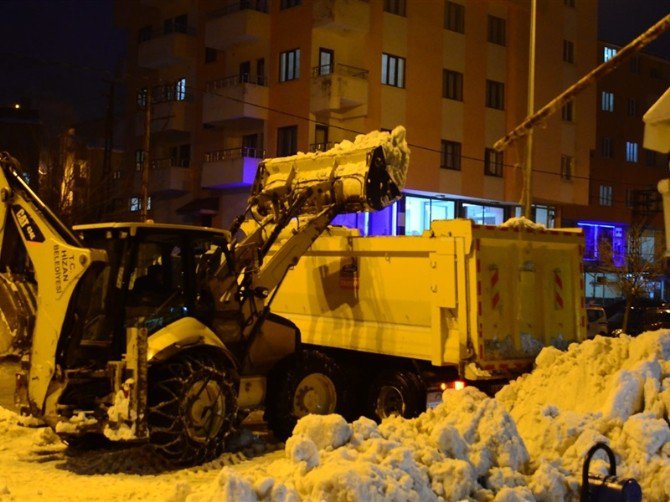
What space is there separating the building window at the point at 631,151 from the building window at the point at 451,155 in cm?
2189

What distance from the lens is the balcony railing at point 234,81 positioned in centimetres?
3234

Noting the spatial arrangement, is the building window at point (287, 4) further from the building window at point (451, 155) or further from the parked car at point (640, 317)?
the parked car at point (640, 317)

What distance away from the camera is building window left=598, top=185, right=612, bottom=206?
48469 mm

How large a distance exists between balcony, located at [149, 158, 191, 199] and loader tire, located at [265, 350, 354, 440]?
26811 mm

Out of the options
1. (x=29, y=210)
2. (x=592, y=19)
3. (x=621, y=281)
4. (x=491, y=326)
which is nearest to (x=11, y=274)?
(x=29, y=210)

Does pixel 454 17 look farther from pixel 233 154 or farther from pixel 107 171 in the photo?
pixel 107 171

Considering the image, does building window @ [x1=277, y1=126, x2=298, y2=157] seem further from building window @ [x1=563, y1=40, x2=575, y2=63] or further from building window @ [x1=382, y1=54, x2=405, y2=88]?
building window @ [x1=563, y1=40, x2=575, y2=63]

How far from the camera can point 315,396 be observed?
966 centimetres

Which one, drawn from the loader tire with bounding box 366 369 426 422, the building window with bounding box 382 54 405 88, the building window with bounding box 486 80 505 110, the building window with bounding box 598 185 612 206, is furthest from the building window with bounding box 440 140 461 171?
the loader tire with bounding box 366 369 426 422

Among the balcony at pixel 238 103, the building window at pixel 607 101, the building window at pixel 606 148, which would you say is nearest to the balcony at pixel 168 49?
the balcony at pixel 238 103

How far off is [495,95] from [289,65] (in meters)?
10.2

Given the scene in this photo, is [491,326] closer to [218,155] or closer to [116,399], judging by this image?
[116,399]

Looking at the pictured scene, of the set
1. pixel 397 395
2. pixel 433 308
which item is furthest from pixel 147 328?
pixel 397 395

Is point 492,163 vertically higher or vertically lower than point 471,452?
higher
